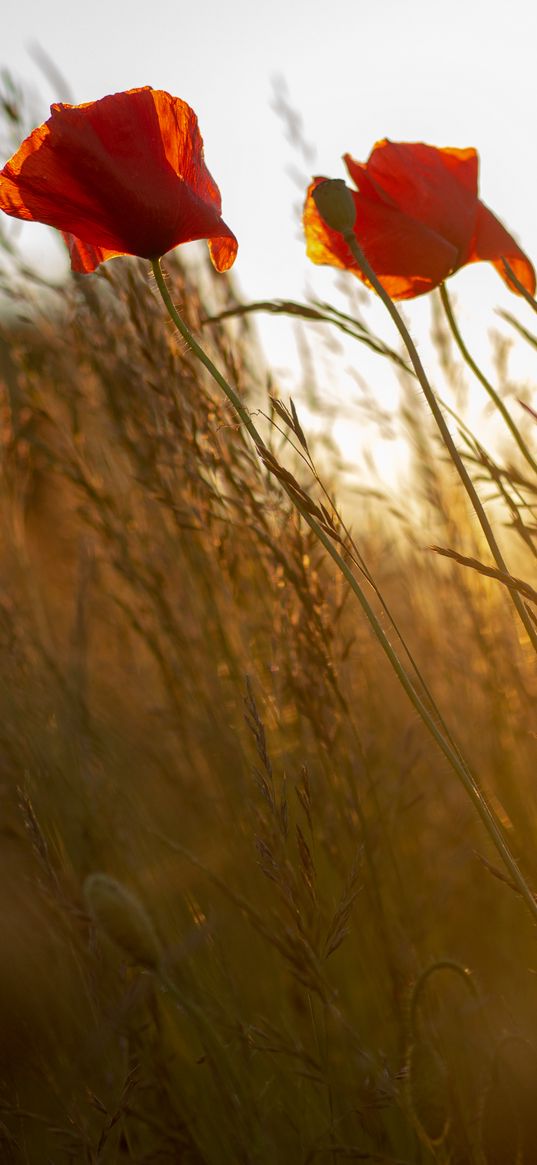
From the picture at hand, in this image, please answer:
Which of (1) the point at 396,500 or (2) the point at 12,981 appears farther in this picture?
(1) the point at 396,500

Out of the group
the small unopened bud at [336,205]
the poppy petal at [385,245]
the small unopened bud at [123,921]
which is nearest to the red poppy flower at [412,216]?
the poppy petal at [385,245]

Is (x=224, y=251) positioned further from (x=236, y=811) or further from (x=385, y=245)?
(x=236, y=811)

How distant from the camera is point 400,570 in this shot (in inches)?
69.4

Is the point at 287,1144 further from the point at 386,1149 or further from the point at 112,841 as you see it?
the point at 112,841

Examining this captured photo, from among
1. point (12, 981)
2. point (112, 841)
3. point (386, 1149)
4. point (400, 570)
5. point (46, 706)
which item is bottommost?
point (386, 1149)

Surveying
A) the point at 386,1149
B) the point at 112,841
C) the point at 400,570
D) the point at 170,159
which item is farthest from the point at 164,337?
the point at 386,1149

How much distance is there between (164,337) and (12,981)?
2.69 ft

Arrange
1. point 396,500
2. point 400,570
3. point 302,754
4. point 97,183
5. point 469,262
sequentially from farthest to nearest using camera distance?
point 400,570 < point 396,500 < point 302,754 < point 469,262 < point 97,183

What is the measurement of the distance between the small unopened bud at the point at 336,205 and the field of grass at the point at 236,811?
0.14 metres

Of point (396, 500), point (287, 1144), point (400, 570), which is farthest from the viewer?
point (400, 570)

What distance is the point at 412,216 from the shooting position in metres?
0.80

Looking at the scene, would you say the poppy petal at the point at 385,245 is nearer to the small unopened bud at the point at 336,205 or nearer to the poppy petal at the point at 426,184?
the poppy petal at the point at 426,184

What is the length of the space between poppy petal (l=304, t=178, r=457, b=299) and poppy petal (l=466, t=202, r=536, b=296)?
5cm

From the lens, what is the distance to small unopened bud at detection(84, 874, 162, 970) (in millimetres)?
710
